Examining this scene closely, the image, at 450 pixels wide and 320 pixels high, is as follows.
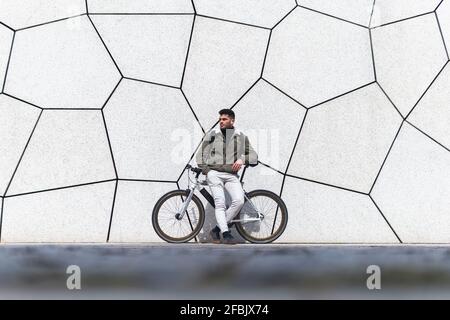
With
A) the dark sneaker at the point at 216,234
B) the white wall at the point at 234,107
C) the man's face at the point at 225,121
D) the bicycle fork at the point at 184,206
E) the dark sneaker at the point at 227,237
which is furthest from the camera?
the white wall at the point at 234,107

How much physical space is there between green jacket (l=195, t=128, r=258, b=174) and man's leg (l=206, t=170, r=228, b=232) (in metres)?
0.09

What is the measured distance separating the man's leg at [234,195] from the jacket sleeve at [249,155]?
0.23 meters

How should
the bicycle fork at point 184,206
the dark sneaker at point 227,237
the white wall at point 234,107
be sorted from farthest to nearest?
the white wall at point 234,107 → the bicycle fork at point 184,206 → the dark sneaker at point 227,237

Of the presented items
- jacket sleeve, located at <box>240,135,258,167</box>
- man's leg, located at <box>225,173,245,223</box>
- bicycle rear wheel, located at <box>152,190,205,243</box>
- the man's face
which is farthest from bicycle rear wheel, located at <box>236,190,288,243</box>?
the man's face

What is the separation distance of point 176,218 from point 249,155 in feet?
3.46

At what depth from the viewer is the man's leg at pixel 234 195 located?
7.43 m

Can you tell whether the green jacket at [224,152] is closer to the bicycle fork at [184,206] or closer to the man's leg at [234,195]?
the man's leg at [234,195]

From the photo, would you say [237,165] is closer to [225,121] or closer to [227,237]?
[225,121]

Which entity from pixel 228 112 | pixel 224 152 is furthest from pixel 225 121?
pixel 224 152

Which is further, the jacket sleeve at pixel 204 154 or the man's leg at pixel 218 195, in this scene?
the jacket sleeve at pixel 204 154

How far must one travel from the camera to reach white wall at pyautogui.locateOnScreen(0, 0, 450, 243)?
26.3 ft

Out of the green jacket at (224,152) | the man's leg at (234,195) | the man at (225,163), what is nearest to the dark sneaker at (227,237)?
the man at (225,163)

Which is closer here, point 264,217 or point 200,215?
point 200,215

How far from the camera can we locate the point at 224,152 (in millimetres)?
7617
